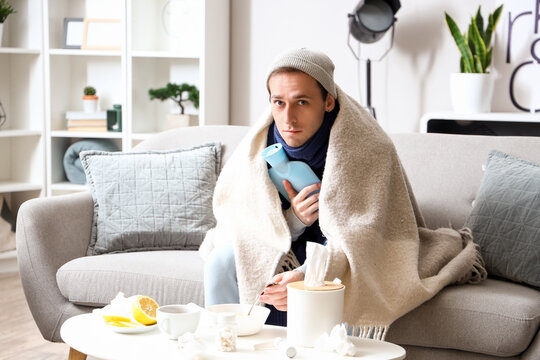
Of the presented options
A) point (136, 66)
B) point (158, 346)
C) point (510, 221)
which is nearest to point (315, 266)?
point (158, 346)

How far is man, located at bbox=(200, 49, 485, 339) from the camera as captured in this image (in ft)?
6.22

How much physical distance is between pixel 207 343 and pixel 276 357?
0.16 meters

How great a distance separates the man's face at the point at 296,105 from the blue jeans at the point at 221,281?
14.3 inches

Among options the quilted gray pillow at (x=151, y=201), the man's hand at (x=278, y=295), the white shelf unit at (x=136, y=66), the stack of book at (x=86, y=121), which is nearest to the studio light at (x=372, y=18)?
the white shelf unit at (x=136, y=66)

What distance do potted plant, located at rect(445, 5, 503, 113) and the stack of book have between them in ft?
5.89

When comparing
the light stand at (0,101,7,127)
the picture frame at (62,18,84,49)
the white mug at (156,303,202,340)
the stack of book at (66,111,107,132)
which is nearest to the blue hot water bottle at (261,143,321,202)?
the white mug at (156,303,202,340)

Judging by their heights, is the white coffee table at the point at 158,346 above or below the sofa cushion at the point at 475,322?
above

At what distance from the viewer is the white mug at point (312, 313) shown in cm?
149

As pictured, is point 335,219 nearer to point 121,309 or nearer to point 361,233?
point 361,233

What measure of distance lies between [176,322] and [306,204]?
0.60 metres

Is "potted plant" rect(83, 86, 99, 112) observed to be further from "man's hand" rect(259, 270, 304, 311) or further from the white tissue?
the white tissue

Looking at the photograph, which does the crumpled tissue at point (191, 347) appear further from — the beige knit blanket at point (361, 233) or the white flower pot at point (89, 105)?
the white flower pot at point (89, 105)

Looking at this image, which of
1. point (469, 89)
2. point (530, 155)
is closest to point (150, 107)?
point (469, 89)

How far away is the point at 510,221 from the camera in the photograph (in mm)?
2107
